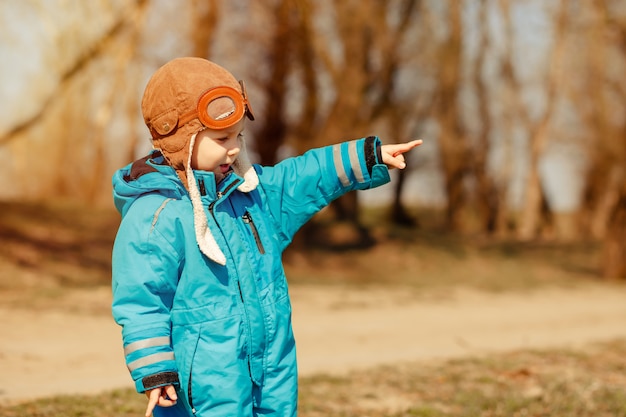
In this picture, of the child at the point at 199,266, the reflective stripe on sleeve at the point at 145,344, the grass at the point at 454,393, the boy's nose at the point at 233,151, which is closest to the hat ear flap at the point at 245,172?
the child at the point at 199,266

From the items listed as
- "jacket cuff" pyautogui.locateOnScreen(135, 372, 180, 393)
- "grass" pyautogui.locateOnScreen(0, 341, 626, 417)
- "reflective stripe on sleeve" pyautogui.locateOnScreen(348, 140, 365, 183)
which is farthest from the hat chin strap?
"grass" pyautogui.locateOnScreen(0, 341, 626, 417)

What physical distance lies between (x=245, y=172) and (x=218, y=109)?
0.31 meters

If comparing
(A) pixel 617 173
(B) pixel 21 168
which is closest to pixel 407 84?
(A) pixel 617 173

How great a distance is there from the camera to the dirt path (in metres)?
6.12

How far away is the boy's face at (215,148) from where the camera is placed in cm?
288

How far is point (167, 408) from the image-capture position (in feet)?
9.32

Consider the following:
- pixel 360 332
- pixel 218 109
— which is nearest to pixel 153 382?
pixel 218 109

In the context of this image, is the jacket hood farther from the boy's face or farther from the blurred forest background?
the blurred forest background

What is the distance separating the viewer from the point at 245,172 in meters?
3.04

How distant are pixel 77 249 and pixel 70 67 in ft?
11.1

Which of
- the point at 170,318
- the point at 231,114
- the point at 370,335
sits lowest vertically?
the point at 370,335

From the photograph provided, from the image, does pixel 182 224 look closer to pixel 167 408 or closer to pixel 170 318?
pixel 170 318

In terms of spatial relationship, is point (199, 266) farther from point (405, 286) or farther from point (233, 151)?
point (405, 286)

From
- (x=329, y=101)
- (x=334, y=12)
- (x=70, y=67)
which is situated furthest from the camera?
(x=329, y=101)
